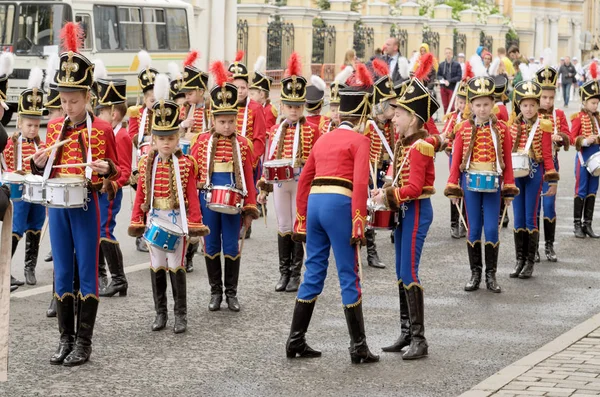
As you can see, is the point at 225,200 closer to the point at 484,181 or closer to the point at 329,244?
the point at 329,244

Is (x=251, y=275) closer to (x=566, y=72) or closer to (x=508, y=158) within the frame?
(x=508, y=158)

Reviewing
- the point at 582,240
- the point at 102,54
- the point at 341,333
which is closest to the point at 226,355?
the point at 341,333

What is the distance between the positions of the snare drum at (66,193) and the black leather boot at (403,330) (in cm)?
231

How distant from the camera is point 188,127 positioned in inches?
513

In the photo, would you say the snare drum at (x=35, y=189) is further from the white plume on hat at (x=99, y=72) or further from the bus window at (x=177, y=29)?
the bus window at (x=177, y=29)

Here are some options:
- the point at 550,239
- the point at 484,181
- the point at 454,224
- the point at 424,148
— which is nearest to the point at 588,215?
the point at 454,224

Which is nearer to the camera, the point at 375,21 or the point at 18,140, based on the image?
the point at 18,140

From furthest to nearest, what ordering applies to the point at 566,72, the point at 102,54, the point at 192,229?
the point at 566,72
the point at 102,54
the point at 192,229

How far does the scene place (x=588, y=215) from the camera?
15352 mm

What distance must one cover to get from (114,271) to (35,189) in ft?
7.36

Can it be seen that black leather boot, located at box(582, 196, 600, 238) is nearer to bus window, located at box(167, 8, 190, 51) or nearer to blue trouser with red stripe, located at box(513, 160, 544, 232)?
blue trouser with red stripe, located at box(513, 160, 544, 232)

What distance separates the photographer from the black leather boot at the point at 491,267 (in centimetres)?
1180

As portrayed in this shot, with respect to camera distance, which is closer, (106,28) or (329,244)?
(329,244)

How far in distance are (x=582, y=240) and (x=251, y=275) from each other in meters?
4.50
